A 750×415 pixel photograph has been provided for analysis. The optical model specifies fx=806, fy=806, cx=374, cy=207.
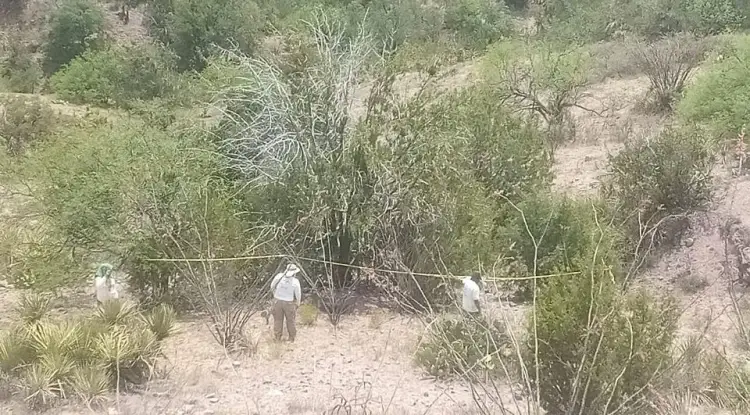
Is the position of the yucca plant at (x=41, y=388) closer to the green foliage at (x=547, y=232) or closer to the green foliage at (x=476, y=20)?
the green foliage at (x=547, y=232)

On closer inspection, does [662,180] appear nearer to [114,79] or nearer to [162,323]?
[162,323]

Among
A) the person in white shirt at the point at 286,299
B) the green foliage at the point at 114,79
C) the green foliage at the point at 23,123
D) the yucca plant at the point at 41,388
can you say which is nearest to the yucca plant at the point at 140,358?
the yucca plant at the point at 41,388

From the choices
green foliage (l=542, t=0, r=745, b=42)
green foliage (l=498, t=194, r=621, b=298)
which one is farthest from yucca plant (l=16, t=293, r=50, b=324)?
green foliage (l=542, t=0, r=745, b=42)

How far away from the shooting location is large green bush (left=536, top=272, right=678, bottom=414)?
6.98 metres

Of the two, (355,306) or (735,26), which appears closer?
(355,306)

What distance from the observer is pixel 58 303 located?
12609 mm

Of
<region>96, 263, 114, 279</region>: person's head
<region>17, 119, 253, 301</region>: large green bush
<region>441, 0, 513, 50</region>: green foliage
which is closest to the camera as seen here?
<region>96, 263, 114, 279</region>: person's head

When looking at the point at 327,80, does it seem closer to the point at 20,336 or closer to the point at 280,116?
the point at 280,116

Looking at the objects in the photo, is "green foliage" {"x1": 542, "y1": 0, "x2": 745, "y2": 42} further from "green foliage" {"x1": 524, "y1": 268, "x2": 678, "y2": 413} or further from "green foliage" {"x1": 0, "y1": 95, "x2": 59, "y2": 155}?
"green foliage" {"x1": 524, "y1": 268, "x2": 678, "y2": 413}

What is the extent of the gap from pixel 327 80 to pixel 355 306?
3.60 m

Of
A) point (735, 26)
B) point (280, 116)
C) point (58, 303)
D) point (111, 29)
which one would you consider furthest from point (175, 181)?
point (111, 29)

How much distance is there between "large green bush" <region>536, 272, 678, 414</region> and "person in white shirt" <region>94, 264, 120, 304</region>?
5.93m

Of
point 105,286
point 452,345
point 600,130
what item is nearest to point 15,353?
point 105,286

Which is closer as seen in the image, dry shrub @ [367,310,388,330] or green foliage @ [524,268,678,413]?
green foliage @ [524,268,678,413]
